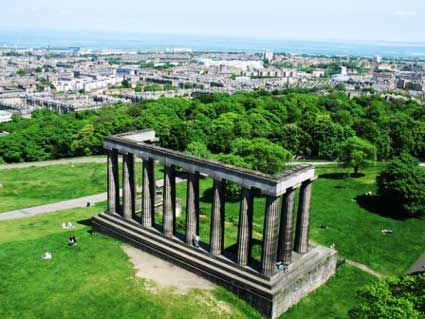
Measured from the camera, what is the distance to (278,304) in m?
32.9

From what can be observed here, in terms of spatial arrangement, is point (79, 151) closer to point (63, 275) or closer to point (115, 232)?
point (115, 232)

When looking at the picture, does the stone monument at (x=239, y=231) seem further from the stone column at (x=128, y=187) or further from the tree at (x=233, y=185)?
the tree at (x=233, y=185)

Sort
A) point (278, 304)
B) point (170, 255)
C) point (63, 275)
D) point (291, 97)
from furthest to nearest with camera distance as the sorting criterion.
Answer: point (291, 97) → point (170, 255) → point (63, 275) → point (278, 304)

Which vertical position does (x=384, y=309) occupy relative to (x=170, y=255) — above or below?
above

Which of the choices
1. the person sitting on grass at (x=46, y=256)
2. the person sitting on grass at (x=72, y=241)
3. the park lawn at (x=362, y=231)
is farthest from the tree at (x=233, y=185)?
the person sitting on grass at (x=46, y=256)

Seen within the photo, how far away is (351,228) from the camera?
5131cm

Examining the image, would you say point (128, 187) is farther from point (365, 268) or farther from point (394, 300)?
point (394, 300)

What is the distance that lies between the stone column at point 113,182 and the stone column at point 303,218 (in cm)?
1877

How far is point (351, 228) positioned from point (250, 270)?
70.1 feet

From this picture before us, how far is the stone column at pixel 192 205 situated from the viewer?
3728 cm

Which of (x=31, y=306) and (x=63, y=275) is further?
(x=63, y=275)

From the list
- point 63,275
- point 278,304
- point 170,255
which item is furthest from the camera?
point 170,255

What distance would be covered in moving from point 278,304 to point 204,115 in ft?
284

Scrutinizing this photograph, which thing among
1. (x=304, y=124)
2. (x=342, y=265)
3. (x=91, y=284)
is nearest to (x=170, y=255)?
(x=91, y=284)
